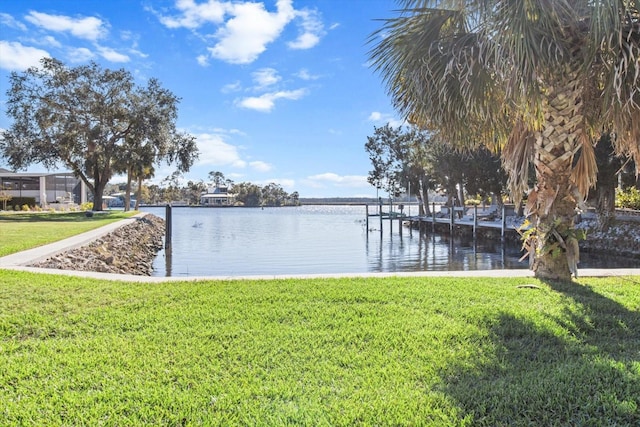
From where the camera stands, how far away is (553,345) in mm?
3871

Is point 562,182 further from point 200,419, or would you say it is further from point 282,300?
point 200,419

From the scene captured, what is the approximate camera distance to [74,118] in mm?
28344

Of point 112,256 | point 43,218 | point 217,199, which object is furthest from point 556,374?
point 217,199

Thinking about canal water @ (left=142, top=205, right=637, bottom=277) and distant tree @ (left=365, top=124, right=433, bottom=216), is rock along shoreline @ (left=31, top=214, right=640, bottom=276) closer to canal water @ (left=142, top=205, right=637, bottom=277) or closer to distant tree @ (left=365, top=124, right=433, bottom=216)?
canal water @ (left=142, top=205, right=637, bottom=277)

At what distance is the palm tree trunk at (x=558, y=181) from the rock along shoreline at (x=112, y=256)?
9156 mm

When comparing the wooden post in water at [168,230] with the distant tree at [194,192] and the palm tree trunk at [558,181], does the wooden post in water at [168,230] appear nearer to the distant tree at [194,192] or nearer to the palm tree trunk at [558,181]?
the palm tree trunk at [558,181]

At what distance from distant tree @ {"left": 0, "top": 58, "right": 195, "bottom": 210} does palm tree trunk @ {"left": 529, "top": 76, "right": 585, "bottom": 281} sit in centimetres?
2724

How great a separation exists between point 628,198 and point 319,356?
1034 inches

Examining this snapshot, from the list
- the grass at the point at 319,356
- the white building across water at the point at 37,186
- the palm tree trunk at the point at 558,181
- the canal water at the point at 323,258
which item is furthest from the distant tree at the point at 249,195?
the palm tree trunk at the point at 558,181

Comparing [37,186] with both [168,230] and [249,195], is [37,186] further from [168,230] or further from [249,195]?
[249,195]

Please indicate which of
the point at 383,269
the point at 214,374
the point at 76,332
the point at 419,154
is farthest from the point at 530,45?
the point at 419,154

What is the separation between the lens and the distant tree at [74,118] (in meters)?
27.5

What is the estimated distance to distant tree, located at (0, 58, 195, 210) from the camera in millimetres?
27484


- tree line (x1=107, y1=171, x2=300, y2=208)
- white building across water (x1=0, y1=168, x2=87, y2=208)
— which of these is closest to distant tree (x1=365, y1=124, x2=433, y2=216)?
white building across water (x1=0, y1=168, x2=87, y2=208)
